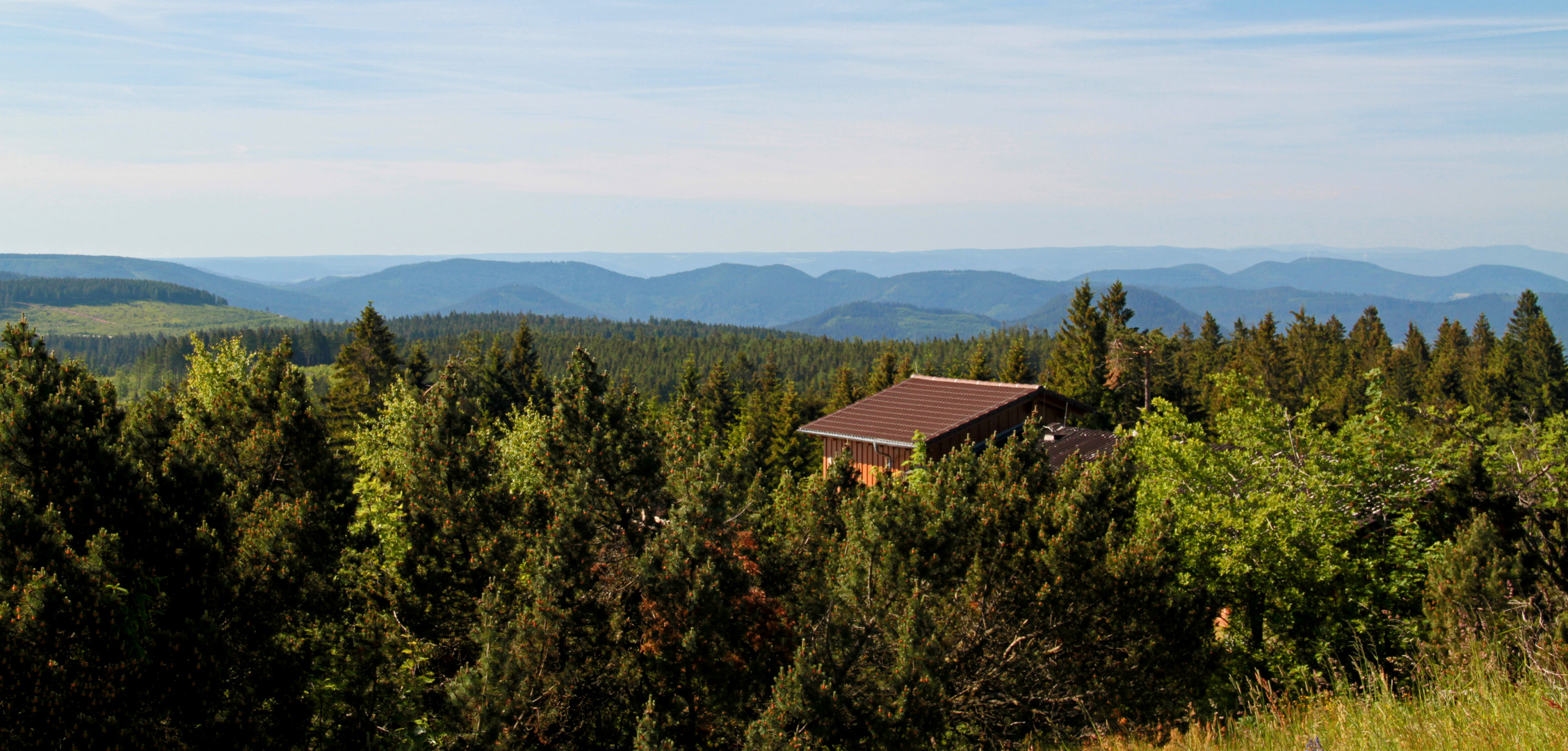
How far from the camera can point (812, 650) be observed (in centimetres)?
1266

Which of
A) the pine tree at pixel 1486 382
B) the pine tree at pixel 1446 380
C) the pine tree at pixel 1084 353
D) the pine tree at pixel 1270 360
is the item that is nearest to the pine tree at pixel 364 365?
the pine tree at pixel 1084 353

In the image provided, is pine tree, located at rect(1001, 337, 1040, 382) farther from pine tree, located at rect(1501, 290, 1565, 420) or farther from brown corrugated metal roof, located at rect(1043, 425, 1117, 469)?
pine tree, located at rect(1501, 290, 1565, 420)

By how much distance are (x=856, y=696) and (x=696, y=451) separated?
17.7 ft

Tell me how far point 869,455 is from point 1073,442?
7524 millimetres

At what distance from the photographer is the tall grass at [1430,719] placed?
6766mm

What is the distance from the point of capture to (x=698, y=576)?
528 inches

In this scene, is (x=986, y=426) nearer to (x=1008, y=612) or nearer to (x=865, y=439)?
(x=865, y=439)

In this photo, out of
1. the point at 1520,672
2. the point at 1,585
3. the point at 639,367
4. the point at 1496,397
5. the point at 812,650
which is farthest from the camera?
the point at 639,367

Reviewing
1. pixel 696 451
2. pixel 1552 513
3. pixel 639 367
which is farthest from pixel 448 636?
pixel 639 367

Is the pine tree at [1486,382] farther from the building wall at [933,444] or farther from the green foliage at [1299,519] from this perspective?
the green foliage at [1299,519]

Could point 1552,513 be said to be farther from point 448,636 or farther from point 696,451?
point 448,636

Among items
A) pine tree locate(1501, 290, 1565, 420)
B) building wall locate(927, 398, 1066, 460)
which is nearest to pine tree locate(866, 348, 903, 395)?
building wall locate(927, 398, 1066, 460)

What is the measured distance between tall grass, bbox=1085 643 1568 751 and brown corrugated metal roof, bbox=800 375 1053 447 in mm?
21415

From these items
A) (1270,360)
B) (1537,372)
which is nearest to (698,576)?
(1270,360)
